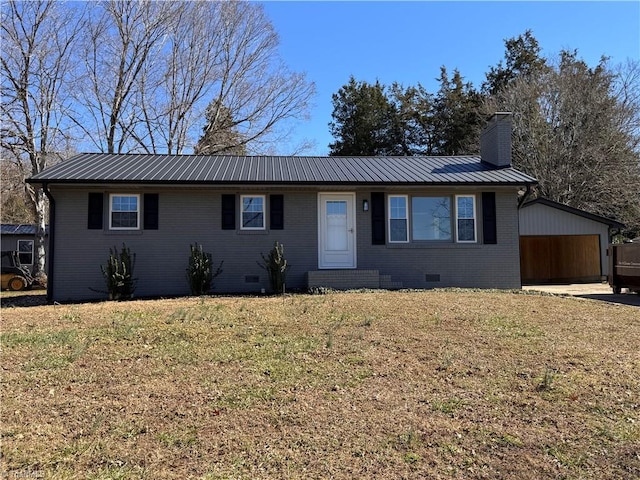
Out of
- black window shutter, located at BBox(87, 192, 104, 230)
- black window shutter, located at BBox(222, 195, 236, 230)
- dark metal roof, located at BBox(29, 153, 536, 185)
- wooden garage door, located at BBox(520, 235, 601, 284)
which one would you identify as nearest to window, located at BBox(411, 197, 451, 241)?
dark metal roof, located at BBox(29, 153, 536, 185)

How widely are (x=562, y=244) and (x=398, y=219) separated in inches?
372

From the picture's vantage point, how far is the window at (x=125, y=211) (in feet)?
37.1

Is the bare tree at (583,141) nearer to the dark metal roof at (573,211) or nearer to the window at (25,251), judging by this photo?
the dark metal roof at (573,211)

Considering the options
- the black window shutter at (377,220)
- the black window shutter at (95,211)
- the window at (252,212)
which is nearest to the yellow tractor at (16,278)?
the black window shutter at (95,211)

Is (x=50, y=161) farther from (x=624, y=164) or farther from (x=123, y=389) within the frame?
(x=624, y=164)

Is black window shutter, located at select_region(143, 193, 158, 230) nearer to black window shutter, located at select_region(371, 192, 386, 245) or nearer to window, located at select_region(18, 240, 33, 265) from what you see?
black window shutter, located at select_region(371, 192, 386, 245)

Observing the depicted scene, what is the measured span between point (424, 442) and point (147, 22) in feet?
77.7

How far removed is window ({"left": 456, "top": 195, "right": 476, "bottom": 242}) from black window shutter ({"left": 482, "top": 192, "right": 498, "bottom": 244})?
9.9 inches

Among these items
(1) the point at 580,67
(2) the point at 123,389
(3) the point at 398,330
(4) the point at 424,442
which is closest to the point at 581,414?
(4) the point at 424,442

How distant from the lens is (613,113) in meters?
22.1

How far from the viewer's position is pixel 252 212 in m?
11.7

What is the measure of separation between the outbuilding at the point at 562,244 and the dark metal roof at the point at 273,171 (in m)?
4.61

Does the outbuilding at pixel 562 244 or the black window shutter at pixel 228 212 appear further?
the outbuilding at pixel 562 244

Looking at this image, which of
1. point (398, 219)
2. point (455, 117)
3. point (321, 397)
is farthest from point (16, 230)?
point (455, 117)
